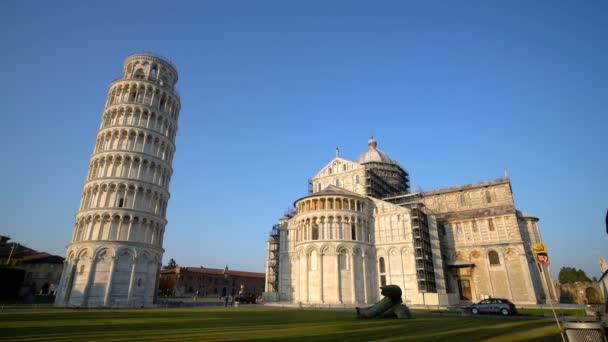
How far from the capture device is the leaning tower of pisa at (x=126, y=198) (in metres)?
36.8

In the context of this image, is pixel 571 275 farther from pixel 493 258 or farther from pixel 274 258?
pixel 274 258

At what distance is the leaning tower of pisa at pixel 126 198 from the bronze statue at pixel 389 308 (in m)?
27.7

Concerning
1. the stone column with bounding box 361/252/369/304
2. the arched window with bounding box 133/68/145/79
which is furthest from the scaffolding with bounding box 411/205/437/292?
the arched window with bounding box 133/68/145/79

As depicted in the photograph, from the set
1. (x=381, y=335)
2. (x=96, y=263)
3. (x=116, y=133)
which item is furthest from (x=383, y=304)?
(x=116, y=133)

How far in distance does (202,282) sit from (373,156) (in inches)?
2393

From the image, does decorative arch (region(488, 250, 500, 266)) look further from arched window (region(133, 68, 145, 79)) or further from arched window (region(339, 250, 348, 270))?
arched window (region(133, 68, 145, 79))

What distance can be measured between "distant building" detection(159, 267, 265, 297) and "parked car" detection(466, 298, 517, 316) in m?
66.7

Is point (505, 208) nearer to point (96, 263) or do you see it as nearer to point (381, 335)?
point (381, 335)

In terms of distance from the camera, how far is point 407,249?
1810 inches

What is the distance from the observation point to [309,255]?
45.1 metres

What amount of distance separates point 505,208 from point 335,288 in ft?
94.8

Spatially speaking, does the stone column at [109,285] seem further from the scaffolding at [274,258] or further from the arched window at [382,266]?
the arched window at [382,266]

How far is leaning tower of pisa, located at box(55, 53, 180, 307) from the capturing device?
3684 cm

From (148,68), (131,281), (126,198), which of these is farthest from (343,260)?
(148,68)
